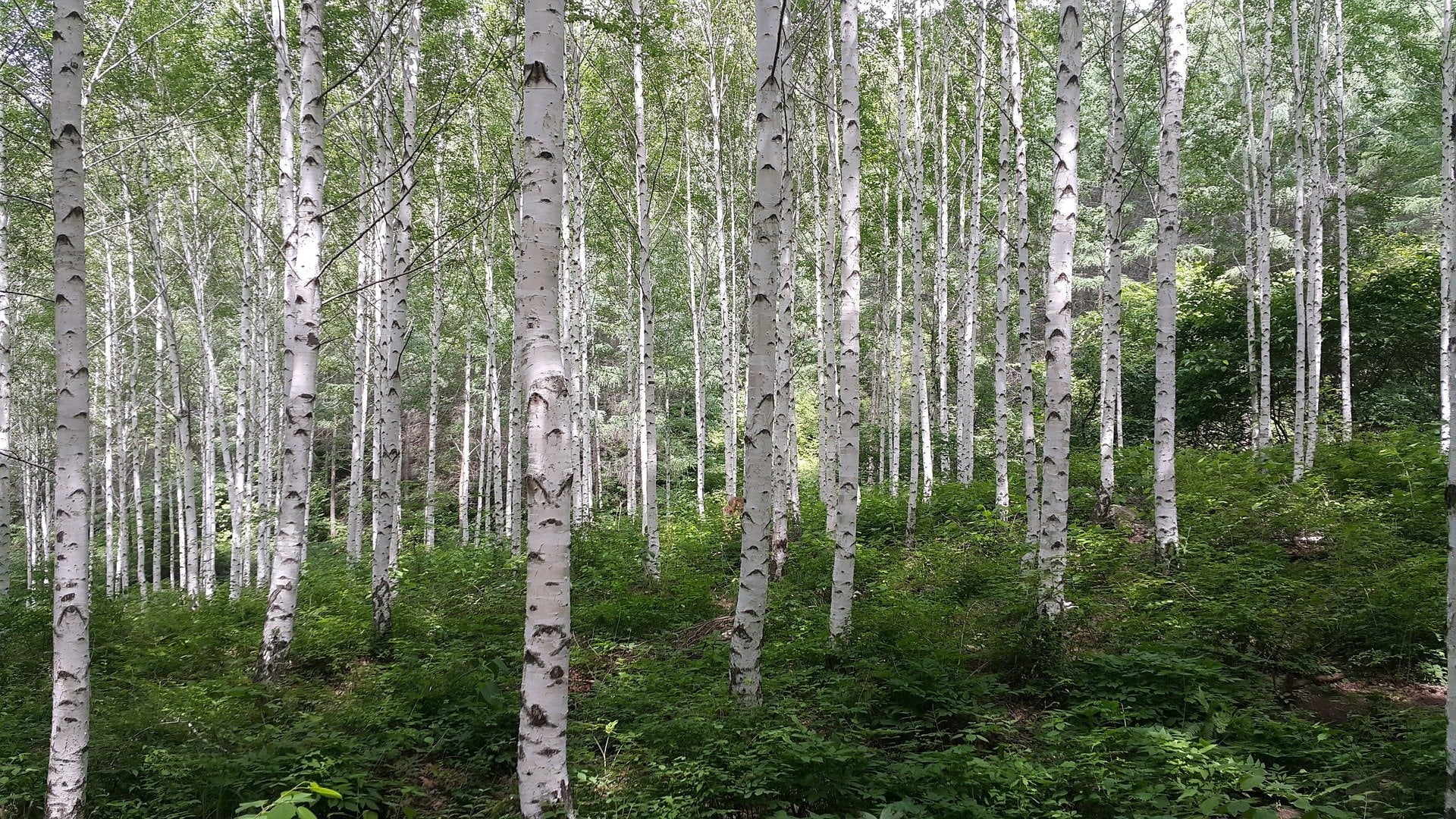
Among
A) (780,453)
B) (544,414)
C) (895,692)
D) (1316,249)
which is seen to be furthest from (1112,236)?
(544,414)

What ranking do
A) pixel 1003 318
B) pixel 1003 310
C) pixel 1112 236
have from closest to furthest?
pixel 1112 236, pixel 1003 310, pixel 1003 318

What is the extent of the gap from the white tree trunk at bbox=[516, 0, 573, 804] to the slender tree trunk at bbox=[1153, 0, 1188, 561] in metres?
6.75

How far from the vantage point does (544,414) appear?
342 centimetres

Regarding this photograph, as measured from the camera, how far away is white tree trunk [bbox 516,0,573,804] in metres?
3.28

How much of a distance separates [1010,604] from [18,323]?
2141 cm

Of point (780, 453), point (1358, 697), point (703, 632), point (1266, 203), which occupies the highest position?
point (1266, 203)

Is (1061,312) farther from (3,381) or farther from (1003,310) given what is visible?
(3,381)

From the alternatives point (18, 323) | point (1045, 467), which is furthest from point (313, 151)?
point (18, 323)

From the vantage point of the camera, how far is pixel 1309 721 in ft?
14.2

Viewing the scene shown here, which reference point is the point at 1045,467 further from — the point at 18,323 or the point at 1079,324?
the point at 18,323

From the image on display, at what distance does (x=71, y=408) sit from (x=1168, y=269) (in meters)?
9.52

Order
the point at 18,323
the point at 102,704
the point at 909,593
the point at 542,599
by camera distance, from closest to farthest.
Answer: the point at 542,599 < the point at 102,704 < the point at 909,593 < the point at 18,323

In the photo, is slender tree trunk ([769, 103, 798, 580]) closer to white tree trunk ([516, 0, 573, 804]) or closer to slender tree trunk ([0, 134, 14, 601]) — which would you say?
white tree trunk ([516, 0, 573, 804])

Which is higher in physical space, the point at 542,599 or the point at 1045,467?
the point at 1045,467
